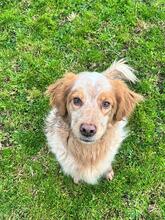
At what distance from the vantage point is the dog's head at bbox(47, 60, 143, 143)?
466 cm

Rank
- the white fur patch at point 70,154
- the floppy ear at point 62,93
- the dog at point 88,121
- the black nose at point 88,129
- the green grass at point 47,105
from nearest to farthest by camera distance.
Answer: the black nose at point 88,129 < the dog at point 88,121 < the floppy ear at point 62,93 < the white fur patch at point 70,154 < the green grass at point 47,105

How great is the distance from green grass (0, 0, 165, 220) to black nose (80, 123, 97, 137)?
142 centimetres

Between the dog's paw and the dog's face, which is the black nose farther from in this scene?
the dog's paw

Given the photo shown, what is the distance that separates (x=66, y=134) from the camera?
527cm

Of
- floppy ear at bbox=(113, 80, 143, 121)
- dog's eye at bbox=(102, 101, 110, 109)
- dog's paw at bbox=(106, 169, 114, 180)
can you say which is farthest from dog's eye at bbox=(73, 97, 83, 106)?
dog's paw at bbox=(106, 169, 114, 180)

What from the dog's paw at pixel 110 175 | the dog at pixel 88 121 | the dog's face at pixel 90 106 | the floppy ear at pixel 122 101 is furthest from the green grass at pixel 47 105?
the dog's face at pixel 90 106

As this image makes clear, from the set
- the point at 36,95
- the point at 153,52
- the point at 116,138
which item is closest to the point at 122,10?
the point at 153,52

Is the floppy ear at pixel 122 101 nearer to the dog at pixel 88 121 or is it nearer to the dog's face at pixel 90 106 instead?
the dog at pixel 88 121

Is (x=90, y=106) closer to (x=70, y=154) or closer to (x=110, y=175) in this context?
(x=70, y=154)

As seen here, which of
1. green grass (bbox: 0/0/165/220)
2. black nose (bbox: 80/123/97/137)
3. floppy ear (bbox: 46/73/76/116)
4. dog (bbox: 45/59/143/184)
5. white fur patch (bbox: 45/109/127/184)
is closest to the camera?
black nose (bbox: 80/123/97/137)

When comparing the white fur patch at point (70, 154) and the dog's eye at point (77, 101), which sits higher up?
the dog's eye at point (77, 101)

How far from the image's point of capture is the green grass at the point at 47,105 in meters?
5.84

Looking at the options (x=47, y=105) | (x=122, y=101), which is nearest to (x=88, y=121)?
(x=122, y=101)

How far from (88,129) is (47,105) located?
5.81ft
